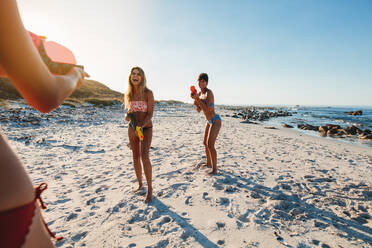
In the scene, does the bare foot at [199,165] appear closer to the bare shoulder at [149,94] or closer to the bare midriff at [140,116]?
the bare midriff at [140,116]

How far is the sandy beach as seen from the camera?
2678mm

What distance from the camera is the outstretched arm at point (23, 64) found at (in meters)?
0.64

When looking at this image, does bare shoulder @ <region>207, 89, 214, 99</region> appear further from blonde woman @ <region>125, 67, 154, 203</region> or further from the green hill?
the green hill

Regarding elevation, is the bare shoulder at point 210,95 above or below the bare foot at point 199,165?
above

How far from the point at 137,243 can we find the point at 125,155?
172 inches

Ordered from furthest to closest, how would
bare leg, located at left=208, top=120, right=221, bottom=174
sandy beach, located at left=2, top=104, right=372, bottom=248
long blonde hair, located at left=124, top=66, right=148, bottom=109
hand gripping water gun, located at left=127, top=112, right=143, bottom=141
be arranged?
bare leg, located at left=208, top=120, right=221, bottom=174 < long blonde hair, located at left=124, top=66, right=148, bottom=109 < hand gripping water gun, located at left=127, top=112, right=143, bottom=141 < sandy beach, located at left=2, top=104, right=372, bottom=248

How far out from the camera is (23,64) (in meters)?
0.69

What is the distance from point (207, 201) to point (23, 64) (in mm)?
3586

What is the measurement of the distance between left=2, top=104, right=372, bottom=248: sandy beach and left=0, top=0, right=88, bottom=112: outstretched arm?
2567 mm

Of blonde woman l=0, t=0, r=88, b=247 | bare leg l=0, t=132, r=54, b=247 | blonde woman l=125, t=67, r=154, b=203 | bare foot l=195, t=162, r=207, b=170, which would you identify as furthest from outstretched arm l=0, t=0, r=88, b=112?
bare foot l=195, t=162, r=207, b=170

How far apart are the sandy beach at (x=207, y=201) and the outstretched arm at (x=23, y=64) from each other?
8.42ft

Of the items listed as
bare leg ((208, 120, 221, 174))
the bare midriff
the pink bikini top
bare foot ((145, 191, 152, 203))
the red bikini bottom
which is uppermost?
the pink bikini top

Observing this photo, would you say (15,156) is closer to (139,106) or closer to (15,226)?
(15,226)

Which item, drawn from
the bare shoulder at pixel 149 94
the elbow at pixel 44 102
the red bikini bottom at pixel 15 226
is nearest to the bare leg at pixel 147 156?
the bare shoulder at pixel 149 94
